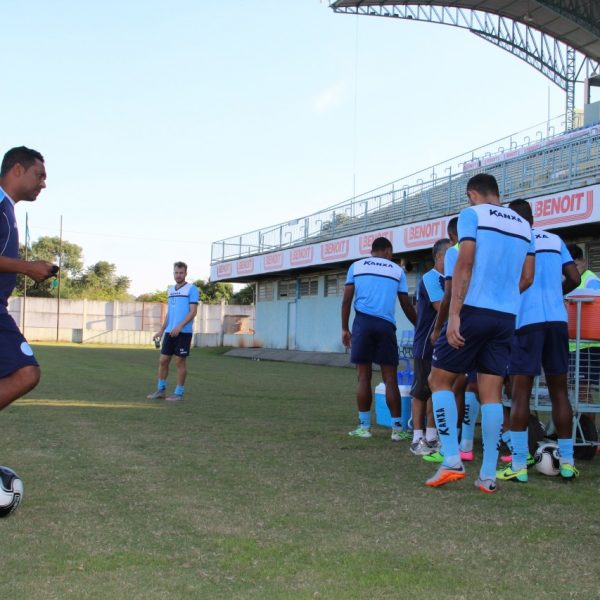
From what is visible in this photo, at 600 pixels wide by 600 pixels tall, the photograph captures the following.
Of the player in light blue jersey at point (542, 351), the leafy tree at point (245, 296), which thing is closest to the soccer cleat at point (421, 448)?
the player in light blue jersey at point (542, 351)

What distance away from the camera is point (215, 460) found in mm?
5398

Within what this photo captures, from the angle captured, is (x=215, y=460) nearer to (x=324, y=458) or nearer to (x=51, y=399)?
(x=324, y=458)

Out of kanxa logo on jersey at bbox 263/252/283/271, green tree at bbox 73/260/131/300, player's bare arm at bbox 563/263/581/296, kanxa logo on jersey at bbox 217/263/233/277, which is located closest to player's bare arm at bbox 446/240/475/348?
player's bare arm at bbox 563/263/581/296

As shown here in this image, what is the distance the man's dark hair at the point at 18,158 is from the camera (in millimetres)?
4117

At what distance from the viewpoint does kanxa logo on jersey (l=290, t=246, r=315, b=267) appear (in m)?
29.4

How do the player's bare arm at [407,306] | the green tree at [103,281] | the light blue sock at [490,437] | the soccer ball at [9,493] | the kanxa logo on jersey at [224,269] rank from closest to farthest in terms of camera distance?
the soccer ball at [9,493]
the light blue sock at [490,437]
the player's bare arm at [407,306]
the kanxa logo on jersey at [224,269]
the green tree at [103,281]

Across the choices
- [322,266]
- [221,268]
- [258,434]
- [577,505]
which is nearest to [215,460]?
[258,434]

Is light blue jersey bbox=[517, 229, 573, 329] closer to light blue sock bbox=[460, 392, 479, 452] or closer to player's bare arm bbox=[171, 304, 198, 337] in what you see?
light blue sock bbox=[460, 392, 479, 452]

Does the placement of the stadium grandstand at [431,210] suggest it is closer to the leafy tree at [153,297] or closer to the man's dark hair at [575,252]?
the man's dark hair at [575,252]

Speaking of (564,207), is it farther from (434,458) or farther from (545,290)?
(434,458)

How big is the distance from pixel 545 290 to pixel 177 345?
5938mm

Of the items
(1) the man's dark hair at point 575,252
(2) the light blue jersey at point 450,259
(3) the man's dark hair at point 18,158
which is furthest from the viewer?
(1) the man's dark hair at point 575,252

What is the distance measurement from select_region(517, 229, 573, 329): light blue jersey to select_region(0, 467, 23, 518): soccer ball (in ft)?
11.8

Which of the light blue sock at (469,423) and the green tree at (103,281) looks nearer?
the light blue sock at (469,423)
